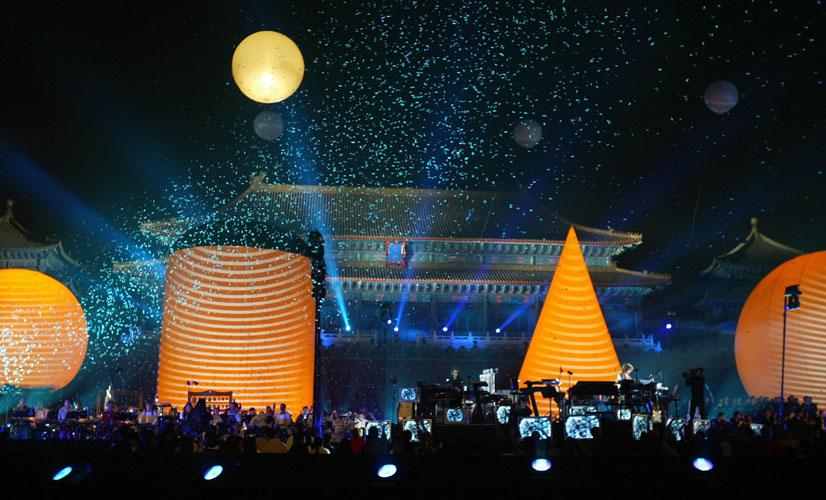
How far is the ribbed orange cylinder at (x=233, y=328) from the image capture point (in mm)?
19562

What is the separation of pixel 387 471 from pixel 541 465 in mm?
1442

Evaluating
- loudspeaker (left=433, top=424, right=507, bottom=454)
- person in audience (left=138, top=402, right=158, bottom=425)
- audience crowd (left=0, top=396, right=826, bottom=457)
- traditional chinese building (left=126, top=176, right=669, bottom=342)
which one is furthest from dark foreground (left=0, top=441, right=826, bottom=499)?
Result: traditional chinese building (left=126, top=176, right=669, bottom=342)

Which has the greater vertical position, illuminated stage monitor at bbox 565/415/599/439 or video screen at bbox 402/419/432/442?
illuminated stage monitor at bbox 565/415/599/439

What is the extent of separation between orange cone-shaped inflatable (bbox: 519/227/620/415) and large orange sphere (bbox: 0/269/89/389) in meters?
14.2

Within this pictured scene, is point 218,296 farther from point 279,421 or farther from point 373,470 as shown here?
point 373,470

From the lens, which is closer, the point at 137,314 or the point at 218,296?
the point at 218,296

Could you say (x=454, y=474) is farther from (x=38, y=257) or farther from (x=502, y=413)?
(x=38, y=257)

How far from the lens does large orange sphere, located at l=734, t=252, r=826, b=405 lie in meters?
22.9

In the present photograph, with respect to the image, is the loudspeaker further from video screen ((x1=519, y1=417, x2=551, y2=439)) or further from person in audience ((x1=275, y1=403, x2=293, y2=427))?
person in audience ((x1=275, y1=403, x2=293, y2=427))

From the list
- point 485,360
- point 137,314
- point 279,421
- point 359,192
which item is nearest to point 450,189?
point 359,192

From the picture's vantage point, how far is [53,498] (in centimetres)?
761

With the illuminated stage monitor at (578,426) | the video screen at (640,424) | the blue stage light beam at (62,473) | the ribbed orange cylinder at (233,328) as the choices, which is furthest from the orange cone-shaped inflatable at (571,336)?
the blue stage light beam at (62,473)

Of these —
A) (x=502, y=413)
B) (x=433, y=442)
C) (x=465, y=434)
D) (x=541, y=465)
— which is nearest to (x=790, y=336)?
(x=502, y=413)

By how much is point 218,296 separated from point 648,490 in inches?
568
